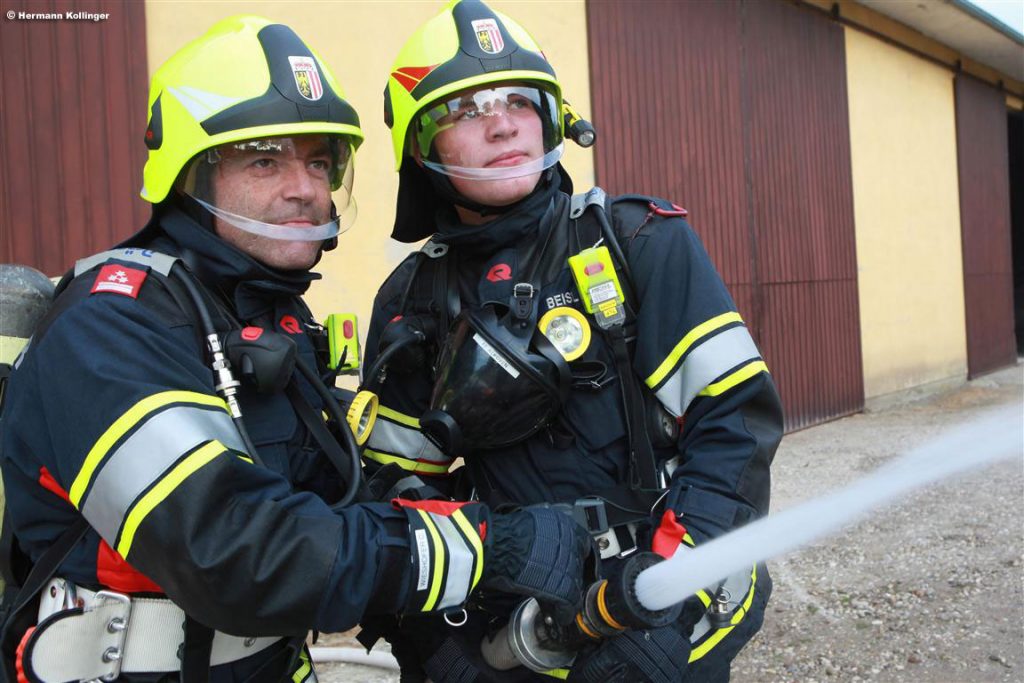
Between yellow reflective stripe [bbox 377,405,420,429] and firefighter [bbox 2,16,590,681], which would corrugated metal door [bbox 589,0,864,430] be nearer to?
yellow reflective stripe [bbox 377,405,420,429]

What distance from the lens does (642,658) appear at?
75.8 inches

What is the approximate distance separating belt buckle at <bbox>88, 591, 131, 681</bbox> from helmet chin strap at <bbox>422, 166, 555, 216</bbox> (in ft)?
4.55

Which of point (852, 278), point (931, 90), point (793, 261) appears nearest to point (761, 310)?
point (793, 261)

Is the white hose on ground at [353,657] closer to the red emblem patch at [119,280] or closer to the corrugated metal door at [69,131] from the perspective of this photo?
the red emblem patch at [119,280]

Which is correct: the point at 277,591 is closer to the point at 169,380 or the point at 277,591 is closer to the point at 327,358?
the point at 169,380

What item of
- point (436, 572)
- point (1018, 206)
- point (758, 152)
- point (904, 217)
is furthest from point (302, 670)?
point (1018, 206)

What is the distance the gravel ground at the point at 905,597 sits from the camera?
3.85 m

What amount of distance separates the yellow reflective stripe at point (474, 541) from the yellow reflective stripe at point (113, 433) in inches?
26.1

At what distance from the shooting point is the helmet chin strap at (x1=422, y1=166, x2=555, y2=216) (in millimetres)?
2426

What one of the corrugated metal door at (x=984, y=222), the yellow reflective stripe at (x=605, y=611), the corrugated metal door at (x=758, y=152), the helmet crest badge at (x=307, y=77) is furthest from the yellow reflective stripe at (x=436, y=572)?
the corrugated metal door at (x=984, y=222)

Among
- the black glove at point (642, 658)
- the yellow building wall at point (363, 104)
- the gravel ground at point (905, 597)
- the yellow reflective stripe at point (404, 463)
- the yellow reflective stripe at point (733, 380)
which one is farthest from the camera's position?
the yellow building wall at point (363, 104)

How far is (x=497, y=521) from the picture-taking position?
1.93 meters

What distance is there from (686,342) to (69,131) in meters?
4.50

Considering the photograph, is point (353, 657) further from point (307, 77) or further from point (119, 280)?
point (307, 77)
